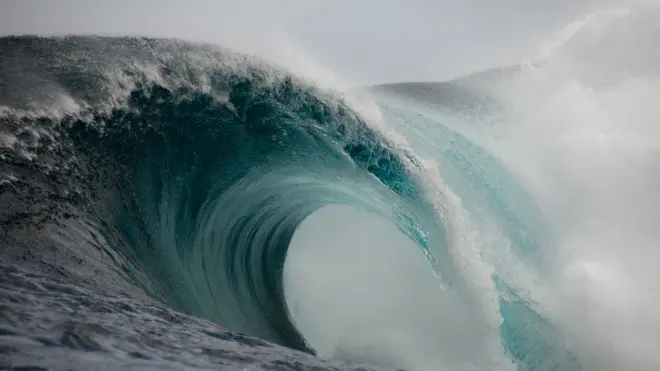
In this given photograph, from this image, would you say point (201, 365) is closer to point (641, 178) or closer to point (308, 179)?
point (308, 179)

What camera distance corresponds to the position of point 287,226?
10.5m

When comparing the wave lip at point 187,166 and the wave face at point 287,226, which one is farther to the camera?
the wave lip at point 187,166

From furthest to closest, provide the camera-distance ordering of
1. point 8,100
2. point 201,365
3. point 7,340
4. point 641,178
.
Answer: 1. point 641,178
2. point 8,100
3. point 201,365
4. point 7,340

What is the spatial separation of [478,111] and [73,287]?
A: 16.4m

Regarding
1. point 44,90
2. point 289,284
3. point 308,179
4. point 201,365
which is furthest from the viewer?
point 289,284

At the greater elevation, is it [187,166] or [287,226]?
[287,226]

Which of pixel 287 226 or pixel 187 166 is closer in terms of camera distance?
pixel 187 166

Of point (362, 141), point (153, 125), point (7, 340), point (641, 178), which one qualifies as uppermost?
point (641, 178)

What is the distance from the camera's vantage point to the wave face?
364 cm

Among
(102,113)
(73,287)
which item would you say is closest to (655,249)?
(102,113)

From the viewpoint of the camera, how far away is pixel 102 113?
236 inches

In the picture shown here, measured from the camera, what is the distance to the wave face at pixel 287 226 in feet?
12.0

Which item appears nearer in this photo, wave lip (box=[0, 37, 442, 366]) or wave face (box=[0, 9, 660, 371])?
wave face (box=[0, 9, 660, 371])

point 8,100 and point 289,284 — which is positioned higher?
point 289,284
